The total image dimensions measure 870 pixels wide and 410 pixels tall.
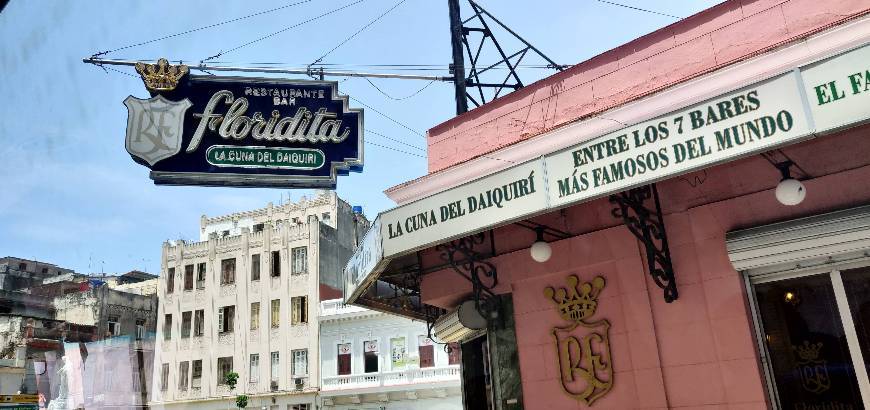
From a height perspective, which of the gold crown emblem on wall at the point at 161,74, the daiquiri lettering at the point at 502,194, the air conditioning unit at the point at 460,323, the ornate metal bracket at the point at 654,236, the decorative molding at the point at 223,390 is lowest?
the decorative molding at the point at 223,390

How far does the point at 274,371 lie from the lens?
3988cm

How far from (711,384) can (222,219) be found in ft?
167

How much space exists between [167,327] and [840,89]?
154 feet

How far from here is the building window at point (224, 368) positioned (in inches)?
1618

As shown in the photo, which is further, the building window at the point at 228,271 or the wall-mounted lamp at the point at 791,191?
the building window at the point at 228,271

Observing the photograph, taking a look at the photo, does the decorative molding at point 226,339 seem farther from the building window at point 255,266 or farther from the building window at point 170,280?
the building window at point 170,280

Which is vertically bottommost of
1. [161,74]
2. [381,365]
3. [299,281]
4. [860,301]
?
[860,301]

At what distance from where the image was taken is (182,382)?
4228 centimetres

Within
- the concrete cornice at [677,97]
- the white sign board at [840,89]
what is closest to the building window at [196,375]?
the concrete cornice at [677,97]

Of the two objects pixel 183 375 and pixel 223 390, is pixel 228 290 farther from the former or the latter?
pixel 223 390

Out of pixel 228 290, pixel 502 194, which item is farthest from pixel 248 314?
pixel 502 194

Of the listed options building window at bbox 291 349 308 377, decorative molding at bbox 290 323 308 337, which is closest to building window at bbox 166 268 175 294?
decorative molding at bbox 290 323 308 337

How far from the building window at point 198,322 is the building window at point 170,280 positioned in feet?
10.2

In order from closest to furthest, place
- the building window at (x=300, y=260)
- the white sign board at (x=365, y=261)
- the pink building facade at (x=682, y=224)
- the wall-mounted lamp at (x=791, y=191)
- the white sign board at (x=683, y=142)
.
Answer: the white sign board at (x=683, y=142) → the pink building facade at (x=682, y=224) → the wall-mounted lamp at (x=791, y=191) → the white sign board at (x=365, y=261) → the building window at (x=300, y=260)
